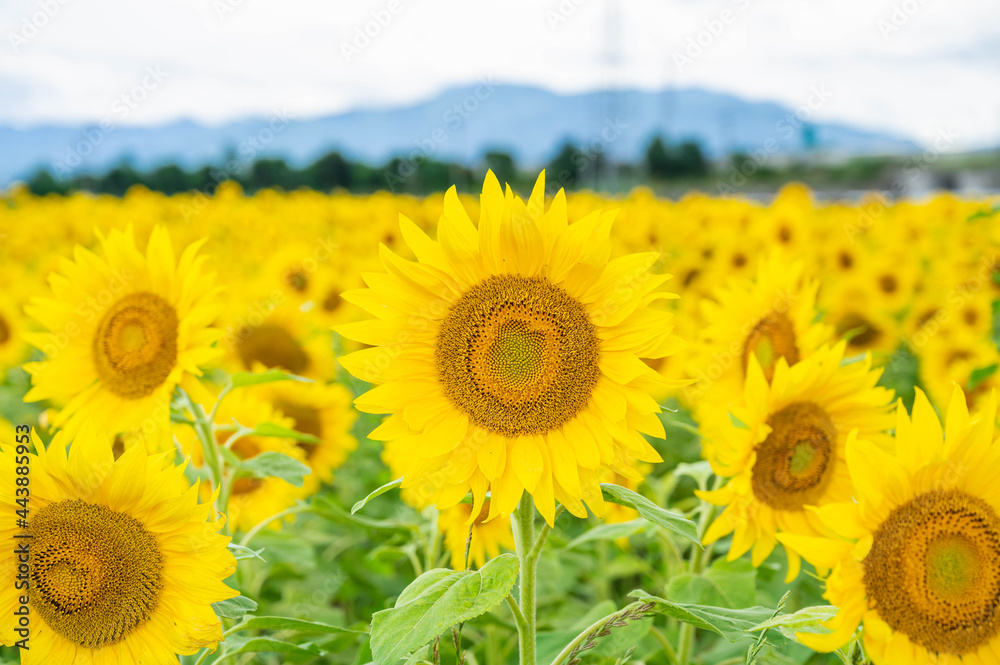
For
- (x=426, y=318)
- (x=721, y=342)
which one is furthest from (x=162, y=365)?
(x=721, y=342)

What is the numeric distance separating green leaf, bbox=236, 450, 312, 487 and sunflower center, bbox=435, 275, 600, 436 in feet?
2.41

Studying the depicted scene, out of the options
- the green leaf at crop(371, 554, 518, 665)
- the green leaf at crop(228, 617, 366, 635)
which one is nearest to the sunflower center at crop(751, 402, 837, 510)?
the green leaf at crop(371, 554, 518, 665)

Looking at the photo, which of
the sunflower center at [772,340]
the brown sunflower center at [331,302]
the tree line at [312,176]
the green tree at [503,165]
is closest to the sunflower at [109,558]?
the sunflower center at [772,340]

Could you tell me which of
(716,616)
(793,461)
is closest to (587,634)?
(716,616)

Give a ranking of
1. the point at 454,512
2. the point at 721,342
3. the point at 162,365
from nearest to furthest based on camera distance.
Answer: the point at 162,365
the point at 454,512
the point at 721,342

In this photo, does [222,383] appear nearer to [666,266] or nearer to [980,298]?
[666,266]

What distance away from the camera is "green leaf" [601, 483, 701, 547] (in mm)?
1611

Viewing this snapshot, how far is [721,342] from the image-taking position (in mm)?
3195

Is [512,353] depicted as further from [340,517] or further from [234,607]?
[340,517]

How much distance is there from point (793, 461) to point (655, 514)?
81 cm

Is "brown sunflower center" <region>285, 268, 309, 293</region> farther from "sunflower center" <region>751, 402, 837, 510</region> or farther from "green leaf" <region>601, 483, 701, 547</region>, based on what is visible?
"green leaf" <region>601, 483, 701, 547</region>

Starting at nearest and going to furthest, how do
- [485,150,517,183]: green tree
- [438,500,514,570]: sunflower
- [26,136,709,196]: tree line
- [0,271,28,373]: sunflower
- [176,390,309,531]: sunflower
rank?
[438,500,514,570]: sunflower → [176,390,309,531]: sunflower → [0,271,28,373]: sunflower → [485,150,517,183]: green tree → [26,136,709,196]: tree line

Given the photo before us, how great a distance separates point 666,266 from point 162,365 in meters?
6.83

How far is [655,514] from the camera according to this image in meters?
1.63
